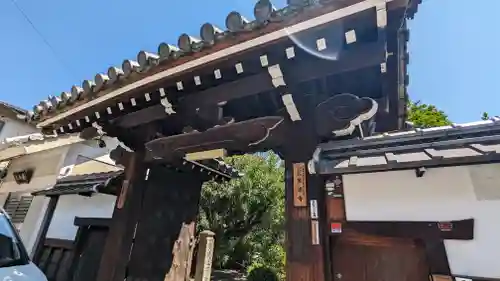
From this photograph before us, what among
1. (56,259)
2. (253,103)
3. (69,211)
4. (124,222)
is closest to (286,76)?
(253,103)

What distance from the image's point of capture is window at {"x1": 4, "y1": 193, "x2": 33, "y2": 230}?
301 inches

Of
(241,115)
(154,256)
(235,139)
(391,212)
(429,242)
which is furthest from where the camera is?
(154,256)

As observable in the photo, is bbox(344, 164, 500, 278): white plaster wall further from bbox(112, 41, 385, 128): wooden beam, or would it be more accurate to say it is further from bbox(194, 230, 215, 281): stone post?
bbox(194, 230, 215, 281): stone post

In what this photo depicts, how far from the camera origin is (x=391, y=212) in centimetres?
271

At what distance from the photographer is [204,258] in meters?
5.03

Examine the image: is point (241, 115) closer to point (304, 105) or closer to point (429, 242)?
point (304, 105)

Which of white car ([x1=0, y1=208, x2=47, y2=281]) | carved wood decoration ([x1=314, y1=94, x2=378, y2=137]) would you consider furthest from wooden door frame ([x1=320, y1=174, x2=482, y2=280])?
white car ([x1=0, y1=208, x2=47, y2=281])

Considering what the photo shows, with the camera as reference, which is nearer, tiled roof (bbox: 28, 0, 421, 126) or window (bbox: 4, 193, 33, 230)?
tiled roof (bbox: 28, 0, 421, 126)

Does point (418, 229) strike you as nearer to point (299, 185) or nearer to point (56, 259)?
point (299, 185)

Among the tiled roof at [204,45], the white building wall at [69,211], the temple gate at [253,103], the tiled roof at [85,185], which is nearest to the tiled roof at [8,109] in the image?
the white building wall at [69,211]

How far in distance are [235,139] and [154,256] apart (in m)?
2.71

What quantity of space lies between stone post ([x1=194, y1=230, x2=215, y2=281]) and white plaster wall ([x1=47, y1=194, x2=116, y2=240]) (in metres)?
1.71

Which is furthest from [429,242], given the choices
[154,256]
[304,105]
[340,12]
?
[154,256]

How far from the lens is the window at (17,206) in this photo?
7.66 meters
